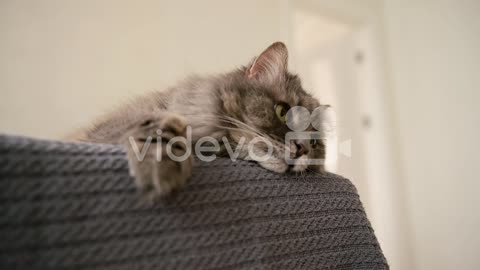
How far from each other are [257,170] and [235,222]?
0.16 metres

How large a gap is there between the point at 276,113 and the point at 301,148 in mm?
140

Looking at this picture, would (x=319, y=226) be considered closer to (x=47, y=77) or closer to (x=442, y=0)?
(x=47, y=77)

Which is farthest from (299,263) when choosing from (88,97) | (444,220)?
(444,220)

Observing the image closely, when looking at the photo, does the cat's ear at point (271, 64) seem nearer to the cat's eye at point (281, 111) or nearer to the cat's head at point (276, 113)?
the cat's head at point (276, 113)

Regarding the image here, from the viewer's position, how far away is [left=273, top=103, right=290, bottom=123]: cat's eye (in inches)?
41.0

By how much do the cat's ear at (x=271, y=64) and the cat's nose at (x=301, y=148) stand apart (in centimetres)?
27

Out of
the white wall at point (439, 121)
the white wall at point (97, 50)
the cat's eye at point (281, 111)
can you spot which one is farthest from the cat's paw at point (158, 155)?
the white wall at point (439, 121)

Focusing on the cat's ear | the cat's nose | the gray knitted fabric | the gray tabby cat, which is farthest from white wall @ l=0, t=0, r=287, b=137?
the gray knitted fabric

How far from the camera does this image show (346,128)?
2.90 m

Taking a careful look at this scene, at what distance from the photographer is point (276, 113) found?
1039mm

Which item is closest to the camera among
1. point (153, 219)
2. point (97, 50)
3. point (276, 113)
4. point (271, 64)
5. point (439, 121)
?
point (153, 219)
